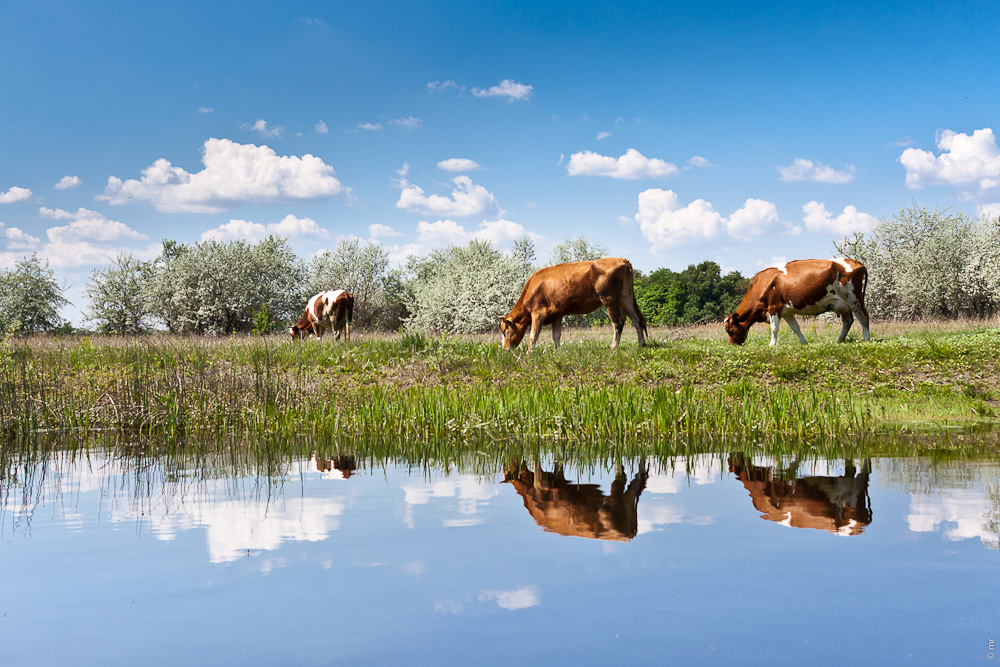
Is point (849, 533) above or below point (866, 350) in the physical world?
below

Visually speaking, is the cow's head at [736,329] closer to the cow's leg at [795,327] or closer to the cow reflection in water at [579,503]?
the cow's leg at [795,327]

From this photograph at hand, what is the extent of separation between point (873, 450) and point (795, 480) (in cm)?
226

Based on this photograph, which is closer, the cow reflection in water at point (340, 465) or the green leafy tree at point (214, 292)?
the cow reflection in water at point (340, 465)

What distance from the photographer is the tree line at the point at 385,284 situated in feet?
144

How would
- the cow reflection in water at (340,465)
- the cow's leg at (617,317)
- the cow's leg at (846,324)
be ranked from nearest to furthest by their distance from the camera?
the cow reflection in water at (340,465)
the cow's leg at (617,317)
the cow's leg at (846,324)

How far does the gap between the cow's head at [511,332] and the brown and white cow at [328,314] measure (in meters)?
9.21

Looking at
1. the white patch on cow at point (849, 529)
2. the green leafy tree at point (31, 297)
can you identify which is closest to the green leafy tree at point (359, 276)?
the green leafy tree at point (31, 297)

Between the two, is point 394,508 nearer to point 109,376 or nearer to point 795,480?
point 795,480

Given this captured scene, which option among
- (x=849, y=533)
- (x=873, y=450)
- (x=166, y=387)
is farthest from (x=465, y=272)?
(x=849, y=533)

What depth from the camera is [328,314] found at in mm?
28688

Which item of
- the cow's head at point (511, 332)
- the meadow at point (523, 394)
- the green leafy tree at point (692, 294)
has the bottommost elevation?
the meadow at point (523, 394)

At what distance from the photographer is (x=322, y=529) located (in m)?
5.51

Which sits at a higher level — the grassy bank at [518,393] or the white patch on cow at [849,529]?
the grassy bank at [518,393]

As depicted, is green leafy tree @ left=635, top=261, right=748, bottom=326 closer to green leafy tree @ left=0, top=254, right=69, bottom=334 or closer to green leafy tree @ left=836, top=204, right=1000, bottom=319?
green leafy tree @ left=836, top=204, right=1000, bottom=319
